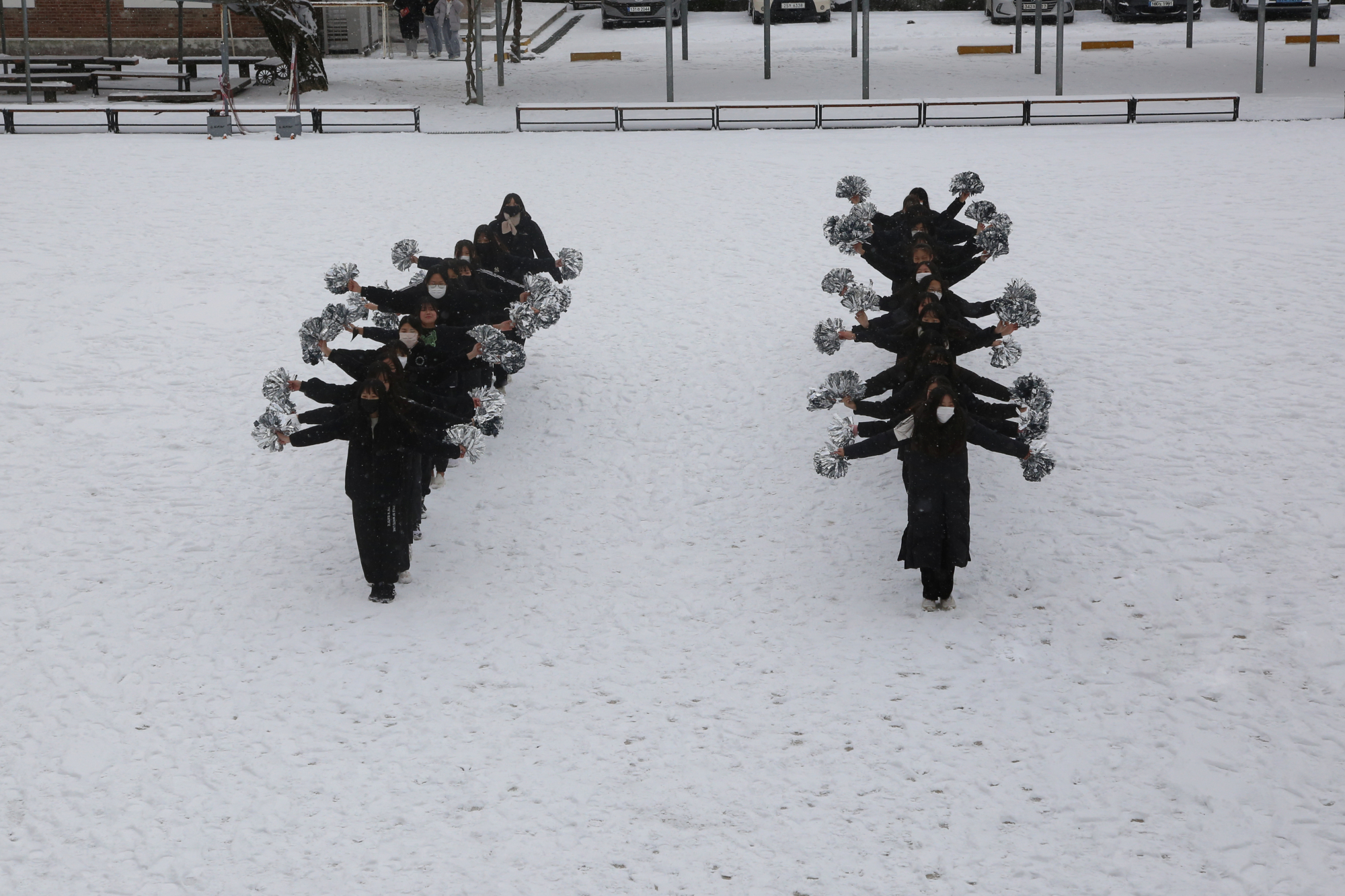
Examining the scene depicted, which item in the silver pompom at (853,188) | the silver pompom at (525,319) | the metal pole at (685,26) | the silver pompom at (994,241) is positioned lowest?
the silver pompom at (525,319)

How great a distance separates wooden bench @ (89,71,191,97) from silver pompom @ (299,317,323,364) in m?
21.5

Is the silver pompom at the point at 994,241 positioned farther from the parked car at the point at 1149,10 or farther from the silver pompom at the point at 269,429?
the parked car at the point at 1149,10

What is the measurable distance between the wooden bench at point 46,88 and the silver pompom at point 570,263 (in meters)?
20.8

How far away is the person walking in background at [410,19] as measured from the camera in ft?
118

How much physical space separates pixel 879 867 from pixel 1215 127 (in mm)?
19021

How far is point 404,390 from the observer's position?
911 centimetres

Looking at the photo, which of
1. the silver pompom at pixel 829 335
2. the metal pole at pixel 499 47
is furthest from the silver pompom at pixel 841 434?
the metal pole at pixel 499 47

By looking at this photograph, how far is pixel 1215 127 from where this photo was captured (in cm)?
2262

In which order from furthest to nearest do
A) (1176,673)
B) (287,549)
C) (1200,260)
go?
(1200,260) < (287,549) < (1176,673)

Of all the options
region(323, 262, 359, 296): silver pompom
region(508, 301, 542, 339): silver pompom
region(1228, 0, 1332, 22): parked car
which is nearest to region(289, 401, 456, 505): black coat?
region(508, 301, 542, 339): silver pompom

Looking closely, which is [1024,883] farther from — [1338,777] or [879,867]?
[1338,777]

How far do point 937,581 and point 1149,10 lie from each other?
32362 mm

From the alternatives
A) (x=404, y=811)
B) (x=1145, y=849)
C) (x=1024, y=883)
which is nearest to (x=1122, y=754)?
(x=1145, y=849)

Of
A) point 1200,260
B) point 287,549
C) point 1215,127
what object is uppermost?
point 1215,127
